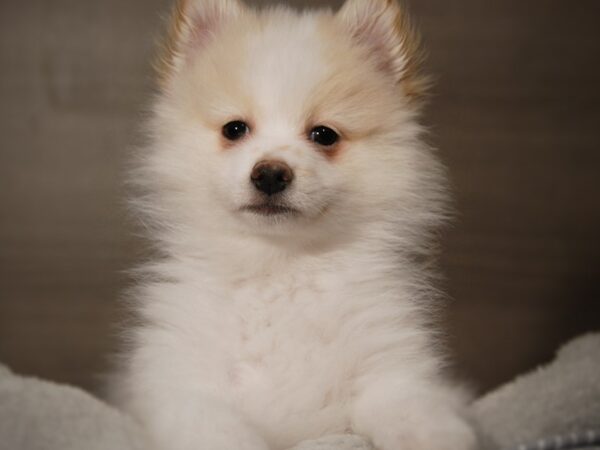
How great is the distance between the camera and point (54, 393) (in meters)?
1.29

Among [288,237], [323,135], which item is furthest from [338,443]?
[323,135]

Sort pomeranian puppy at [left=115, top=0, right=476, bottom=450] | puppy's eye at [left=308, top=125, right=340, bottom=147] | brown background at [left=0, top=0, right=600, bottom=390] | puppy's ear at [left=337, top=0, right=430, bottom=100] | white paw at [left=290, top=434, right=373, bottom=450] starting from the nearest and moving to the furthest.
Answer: white paw at [left=290, top=434, right=373, bottom=450] < pomeranian puppy at [left=115, top=0, right=476, bottom=450] < puppy's eye at [left=308, top=125, right=340, bottom=147] < puppy's ear at [left=337, top=0, right=430, bottom=100] < brown background at [left=0, top=0, right=600, bottom=390]

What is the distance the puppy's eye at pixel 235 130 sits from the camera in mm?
1377

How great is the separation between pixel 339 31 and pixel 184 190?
47 centimetres

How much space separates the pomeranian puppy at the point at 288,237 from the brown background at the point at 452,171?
1.80 ft

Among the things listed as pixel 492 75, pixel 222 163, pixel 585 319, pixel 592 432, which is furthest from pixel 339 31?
pixel 585 319

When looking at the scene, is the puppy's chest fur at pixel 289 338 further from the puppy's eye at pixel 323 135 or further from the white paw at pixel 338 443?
the puppy's eye at pixel 323 135

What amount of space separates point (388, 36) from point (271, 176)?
19.9 inches

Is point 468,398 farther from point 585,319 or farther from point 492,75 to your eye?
point 492,75

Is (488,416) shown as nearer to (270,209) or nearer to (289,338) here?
(289,338)

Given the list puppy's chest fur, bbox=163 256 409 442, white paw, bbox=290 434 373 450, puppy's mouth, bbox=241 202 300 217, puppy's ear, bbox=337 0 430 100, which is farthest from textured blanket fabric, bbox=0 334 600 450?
puppy's ear, bbox=337 0 430 100

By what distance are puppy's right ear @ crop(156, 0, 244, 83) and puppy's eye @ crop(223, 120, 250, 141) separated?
26cm

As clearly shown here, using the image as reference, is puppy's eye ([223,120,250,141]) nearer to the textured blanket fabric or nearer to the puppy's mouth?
the puppy's mouth

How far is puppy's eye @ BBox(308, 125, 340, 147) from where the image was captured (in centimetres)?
137
